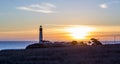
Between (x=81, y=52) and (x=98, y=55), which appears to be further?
(x=81, y=52)

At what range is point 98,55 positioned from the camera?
29438 millimetres

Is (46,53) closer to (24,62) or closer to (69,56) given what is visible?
(69,56)

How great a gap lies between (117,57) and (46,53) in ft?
21.7

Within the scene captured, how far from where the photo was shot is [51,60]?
27.7m

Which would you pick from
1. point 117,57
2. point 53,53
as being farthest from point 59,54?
point 117,57

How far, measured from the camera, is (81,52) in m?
31.9

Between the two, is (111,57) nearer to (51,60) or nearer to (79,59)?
(79,59)

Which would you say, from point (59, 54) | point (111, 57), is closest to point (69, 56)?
point (59, 54)

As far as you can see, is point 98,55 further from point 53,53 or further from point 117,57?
point 53,53

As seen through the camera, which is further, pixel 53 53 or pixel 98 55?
pixel 53 53

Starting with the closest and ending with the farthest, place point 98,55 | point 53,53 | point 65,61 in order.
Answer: point 65,61
point 98,55
point 53,53

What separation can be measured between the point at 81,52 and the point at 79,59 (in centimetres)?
453

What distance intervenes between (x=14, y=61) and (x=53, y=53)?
4902 millimetres

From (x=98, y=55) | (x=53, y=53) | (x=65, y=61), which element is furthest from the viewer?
(x=53, y=53)
